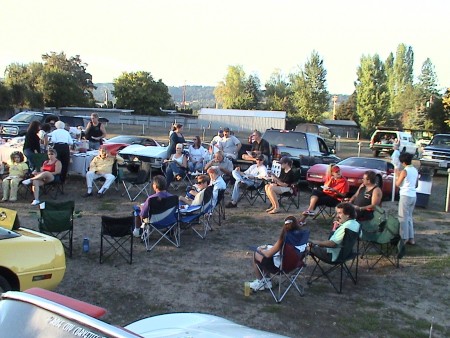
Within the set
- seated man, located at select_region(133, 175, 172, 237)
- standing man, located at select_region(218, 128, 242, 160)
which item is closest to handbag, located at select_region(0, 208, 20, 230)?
seated man, located at select_region(133, 175, 172, 237)

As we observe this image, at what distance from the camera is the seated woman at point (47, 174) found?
9.48 meters

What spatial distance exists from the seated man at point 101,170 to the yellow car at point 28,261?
5795 millimetres

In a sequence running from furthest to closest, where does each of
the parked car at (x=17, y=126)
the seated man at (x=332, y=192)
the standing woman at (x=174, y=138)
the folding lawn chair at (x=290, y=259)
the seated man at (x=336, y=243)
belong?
the parked car at (x=17, y=126) → the standing woman at (x=174, y=138) → the seated man at (x=332, y=192) → the seated man at (x=336, y=243) → the folding lawn chair at (x=290, y=259)

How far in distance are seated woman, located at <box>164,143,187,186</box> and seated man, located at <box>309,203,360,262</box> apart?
581 centimetres

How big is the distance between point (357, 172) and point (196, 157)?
4070mm

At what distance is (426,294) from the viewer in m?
5.76

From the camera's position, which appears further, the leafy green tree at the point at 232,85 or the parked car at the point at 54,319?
the leafy green tree at the point at 232,85

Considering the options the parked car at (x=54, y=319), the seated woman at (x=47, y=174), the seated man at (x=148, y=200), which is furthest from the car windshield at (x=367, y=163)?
→ the parked car at (x=54, y=319)

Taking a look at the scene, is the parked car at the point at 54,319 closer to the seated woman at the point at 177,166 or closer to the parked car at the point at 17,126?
the seated woman at the point at 177,166

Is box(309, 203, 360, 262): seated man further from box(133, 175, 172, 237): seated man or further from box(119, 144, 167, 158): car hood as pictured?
box(119, 144, 167, 158): car hood

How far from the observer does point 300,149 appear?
13.3m

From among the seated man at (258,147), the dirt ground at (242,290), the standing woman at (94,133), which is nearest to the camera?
the dirt ground at (242,290)

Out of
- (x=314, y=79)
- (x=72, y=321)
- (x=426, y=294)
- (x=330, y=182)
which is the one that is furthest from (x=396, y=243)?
(x=314, y=79)

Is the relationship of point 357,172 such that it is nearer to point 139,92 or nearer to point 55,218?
point 55,218
